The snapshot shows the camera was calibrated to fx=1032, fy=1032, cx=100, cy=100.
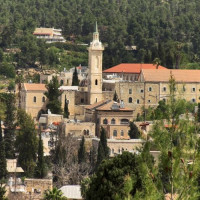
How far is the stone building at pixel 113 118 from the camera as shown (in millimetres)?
66375

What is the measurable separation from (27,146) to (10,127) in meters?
5.69

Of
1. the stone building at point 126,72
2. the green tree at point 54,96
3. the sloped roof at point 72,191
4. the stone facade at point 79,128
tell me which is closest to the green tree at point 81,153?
the stone facade at point 79,128

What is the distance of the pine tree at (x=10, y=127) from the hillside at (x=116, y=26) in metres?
18.2

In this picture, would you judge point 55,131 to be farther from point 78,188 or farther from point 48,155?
point 78,188

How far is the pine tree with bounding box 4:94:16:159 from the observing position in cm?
6278

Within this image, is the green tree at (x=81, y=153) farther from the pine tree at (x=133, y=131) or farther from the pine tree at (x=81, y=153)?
the pine tree at (x=133, y=131)

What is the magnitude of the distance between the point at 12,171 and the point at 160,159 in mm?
33476

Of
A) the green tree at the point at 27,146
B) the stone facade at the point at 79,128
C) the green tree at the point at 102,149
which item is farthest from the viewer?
the stone facade at the point at 79,128

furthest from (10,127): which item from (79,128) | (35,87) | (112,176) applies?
(112,176)

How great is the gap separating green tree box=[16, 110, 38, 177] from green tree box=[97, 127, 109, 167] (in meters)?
3.94

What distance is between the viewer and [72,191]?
50.0 m

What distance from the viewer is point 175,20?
115938 millimetres

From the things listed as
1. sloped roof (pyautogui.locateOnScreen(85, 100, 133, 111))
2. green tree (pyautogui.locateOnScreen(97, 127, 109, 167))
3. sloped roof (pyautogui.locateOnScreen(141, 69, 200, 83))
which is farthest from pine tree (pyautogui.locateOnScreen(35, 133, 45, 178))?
sloped roof (pyautogui.locateOnScreen(141, 69, 200, 83))

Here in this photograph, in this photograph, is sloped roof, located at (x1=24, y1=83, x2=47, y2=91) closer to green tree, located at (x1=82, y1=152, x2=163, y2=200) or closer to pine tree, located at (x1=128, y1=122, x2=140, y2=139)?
pine tree, located at (x1=128, y1=122, x2=140, y2=139)
